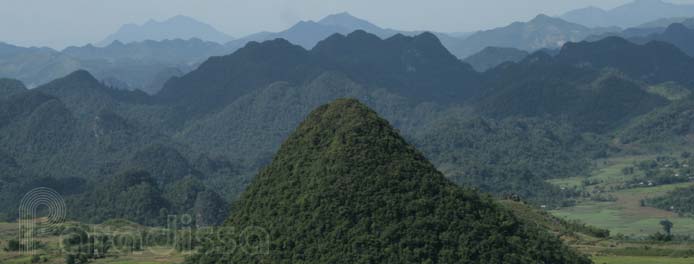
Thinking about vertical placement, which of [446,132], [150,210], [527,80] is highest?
[527,80]

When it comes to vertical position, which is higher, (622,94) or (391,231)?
(622,94)

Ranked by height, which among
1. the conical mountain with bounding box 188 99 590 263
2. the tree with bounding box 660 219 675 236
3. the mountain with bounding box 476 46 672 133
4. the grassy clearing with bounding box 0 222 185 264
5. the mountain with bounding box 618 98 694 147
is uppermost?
the mountain with bounding box 476 46 672 133

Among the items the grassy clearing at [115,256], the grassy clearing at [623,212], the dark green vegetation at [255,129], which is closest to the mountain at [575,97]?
the dark green vegetation at [255,129]

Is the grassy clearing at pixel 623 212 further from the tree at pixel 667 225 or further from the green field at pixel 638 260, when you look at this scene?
the green field at pixel 638 260

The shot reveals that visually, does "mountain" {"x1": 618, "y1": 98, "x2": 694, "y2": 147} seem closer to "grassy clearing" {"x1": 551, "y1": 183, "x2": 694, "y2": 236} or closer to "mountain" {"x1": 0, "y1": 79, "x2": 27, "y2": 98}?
"grassy clearing" {"x1": 551, "y1": 183, "x2": 694, "y2": 236}

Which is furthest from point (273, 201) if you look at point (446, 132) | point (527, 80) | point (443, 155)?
point (527, 80)

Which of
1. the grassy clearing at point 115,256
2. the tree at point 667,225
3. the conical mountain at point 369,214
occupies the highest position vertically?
the conical mountain at point 369,214

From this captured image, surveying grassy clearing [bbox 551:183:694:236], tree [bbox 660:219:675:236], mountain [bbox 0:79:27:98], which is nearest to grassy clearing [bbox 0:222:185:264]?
grassy clearing [bbox 551:183:694:236]

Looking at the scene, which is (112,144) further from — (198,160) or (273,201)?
(273,201)
